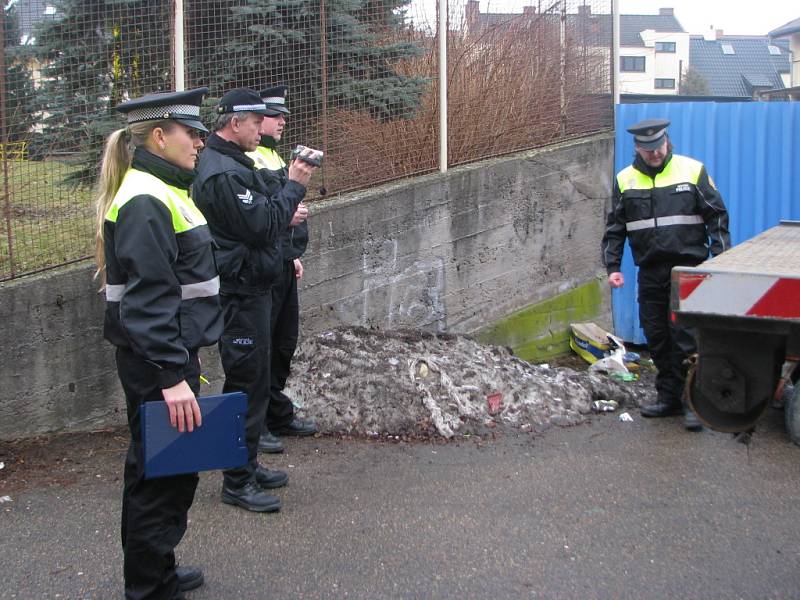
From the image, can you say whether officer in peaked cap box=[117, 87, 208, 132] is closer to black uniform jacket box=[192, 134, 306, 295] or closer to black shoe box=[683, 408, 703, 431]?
black uniform jacket box=[192, 134, 306, 295]

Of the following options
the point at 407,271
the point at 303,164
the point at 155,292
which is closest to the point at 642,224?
the point at 407,271

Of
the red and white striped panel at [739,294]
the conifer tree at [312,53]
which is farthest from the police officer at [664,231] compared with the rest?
the red and white striped panel at [739,294]

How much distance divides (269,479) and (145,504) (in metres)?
1.53

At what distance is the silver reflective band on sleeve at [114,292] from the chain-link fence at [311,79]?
2.43 metres

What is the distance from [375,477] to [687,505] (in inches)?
65.5

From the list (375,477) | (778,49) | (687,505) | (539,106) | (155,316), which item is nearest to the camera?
(155,316)

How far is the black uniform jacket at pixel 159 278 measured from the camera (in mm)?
3082

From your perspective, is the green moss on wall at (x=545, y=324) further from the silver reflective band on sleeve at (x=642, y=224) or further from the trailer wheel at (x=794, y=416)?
the trailer wheel at (x=794, y=416)

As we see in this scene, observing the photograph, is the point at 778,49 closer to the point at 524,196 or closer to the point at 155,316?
the point at 524,196

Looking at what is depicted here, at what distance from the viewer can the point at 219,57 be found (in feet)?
20.6

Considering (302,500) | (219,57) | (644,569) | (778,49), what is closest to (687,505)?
(644,569)

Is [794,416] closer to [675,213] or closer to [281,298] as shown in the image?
[675,213]

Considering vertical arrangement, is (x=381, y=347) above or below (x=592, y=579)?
above

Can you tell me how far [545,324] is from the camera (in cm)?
787
